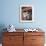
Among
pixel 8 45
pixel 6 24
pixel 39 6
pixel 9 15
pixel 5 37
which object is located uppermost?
pixel 39 6

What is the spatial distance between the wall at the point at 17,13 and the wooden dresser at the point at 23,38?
1.93 feet

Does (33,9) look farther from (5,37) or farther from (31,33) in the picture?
(5,37)

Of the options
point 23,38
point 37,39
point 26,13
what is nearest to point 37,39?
point 37,39

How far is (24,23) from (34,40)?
2.56 feet

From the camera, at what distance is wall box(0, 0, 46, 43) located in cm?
412

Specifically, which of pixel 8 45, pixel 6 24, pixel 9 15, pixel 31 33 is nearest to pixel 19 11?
pixel 9 15

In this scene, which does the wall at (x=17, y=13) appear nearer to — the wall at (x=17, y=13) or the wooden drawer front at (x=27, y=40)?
the wall at (x=17, y=13)

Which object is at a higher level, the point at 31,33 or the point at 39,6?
the point at 39,6

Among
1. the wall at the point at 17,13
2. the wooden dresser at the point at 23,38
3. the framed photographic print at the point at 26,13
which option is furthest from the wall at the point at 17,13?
the wooden dresser at the point at 23,38

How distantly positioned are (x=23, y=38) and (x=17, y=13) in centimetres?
94

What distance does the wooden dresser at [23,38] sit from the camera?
11.9ft

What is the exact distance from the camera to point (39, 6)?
4145mm

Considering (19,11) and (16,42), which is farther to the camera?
(19,11)

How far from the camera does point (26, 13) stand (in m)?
4.13
